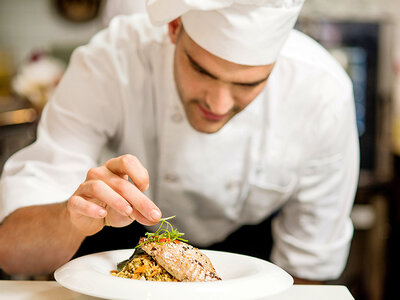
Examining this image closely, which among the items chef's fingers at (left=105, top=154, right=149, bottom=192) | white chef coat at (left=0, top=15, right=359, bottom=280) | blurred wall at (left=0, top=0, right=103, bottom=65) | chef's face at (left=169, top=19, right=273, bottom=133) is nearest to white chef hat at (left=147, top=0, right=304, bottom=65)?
chef's face at (left=169, top=19, right=273, bottom=133)

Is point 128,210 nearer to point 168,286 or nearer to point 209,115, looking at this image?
point 168,286

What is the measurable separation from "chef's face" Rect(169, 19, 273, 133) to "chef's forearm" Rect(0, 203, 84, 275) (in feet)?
1.40

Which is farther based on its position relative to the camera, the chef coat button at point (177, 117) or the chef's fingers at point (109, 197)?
the chef coat button at point (177, 117)

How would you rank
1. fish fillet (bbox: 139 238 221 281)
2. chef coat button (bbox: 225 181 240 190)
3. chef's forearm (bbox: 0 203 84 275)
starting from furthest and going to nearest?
chef coat button (bbox: 225 181 240 190)
chef's forearm (bbox: 0 203 84 275)
fish fillet (bbox: 139 238 221 281)

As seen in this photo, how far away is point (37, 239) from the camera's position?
1.38 meters

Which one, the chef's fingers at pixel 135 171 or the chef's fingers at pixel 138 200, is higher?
the chef's fingers at pixel 135 171

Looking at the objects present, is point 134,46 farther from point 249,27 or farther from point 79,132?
point 249,27

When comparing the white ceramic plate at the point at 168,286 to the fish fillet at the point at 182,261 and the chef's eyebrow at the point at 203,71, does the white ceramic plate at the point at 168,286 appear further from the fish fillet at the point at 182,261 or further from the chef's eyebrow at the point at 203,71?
the chef's eyebrow at the point at 203,71

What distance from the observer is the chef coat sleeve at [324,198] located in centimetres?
185

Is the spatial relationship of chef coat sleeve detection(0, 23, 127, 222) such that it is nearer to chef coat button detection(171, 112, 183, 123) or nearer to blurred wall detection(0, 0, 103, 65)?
chef coat button detection(171, 112, 183, 123)

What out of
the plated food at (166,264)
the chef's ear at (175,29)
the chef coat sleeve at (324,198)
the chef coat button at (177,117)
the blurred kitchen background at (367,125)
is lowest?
the blurred kitchen background at (367,125)

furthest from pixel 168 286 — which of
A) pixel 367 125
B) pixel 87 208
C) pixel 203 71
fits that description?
pixel 367 125

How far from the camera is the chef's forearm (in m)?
1.35

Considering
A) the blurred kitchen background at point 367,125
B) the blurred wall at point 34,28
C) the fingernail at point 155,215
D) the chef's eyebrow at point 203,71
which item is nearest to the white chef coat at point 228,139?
the chef's eyebrow at point 203,71
